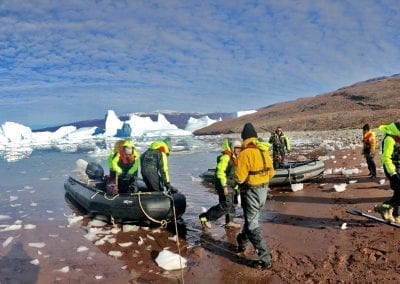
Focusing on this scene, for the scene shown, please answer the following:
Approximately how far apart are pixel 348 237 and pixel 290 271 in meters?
1.53

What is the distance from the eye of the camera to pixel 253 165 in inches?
208

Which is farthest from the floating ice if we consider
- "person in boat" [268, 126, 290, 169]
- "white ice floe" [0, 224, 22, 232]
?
"person in boat" [268, 126, 290, 169]

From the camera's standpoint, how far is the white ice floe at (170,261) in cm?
570

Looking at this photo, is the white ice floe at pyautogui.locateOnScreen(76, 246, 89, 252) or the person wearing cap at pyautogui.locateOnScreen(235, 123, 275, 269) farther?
the white ice floe at pyautogui.locateOnScreen(76, 246, 89, 252)

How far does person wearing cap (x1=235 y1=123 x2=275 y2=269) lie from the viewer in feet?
17.3

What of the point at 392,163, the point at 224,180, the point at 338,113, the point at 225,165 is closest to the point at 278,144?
the point at 225,165

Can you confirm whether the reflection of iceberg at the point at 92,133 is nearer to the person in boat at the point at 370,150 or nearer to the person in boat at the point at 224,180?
the person in boat at the point at 370,150

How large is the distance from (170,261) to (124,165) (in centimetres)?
376

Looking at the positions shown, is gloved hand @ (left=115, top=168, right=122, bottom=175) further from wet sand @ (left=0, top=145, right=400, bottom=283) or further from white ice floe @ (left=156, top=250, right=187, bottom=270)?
white ice floe @ (left=156, top=250, right=187, bottom=270)

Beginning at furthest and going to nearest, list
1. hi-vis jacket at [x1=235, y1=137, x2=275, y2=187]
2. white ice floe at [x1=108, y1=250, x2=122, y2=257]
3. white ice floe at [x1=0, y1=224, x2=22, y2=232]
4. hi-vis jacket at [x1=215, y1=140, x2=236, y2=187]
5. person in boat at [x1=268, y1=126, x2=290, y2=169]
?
person in boat at [x1=268, y1=126, x2=290, y2=169] → white ice floe at [x1=0, y1=224, x2=22, y2=232] → hi-vis jacket at [x1=215, y1=140, x2=236, y2=187] → white ice floe at [x1=108, y1=250, x2=122, y2=257] → hi-vis jacket at [x1=235, y1=137, x2=275, y2=187]

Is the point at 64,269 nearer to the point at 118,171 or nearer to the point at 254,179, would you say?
the point at 118,171

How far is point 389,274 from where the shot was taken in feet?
15.7

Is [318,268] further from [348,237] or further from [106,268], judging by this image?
[106,268]

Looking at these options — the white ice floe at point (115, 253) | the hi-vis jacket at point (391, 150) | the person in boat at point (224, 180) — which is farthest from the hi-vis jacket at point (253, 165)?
the white ice floe at point (115, 253)
